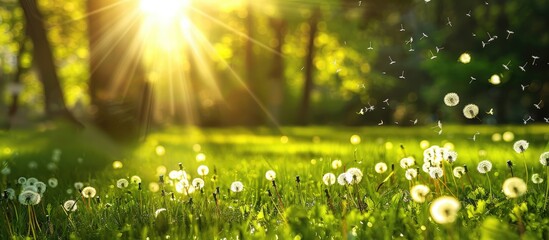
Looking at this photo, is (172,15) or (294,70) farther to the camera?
(294,70)

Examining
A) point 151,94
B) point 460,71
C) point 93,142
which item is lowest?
point 93,142

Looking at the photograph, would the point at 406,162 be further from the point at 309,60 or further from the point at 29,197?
the point at 309,60

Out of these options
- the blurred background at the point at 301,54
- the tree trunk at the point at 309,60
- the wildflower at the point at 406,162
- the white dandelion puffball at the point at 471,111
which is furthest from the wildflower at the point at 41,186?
the tree trunk at the point at 309,60

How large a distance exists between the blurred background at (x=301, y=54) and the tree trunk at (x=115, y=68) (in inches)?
7.2

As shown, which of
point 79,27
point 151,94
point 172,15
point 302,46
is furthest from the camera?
point 302,46

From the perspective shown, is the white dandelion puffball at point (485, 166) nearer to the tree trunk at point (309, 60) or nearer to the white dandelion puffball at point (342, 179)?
the white dandelion puffball at point (342, 179)

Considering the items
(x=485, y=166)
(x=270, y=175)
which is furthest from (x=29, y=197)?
(x=485, y=166)

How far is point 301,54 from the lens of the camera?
35.8m

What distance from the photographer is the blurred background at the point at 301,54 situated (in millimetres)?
22441

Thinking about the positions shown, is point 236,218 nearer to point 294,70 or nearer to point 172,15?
point 172,15

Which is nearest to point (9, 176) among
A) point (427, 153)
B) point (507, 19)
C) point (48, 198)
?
point (48, 198)

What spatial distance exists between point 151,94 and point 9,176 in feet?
20.5

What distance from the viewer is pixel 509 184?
2.57m

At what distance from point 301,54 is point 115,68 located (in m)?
24.2
